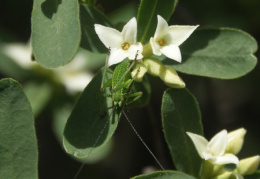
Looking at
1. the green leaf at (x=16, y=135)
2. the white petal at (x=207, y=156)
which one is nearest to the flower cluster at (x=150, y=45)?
the white petal at (x=207, y=156)

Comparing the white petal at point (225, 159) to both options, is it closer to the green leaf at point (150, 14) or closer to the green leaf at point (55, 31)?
the green leaf at point (150, 14)

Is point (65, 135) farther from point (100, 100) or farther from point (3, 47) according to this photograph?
point (3, 47)

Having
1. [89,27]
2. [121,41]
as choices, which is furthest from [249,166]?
[89,27]

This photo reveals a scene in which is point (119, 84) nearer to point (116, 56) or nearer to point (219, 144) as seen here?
point (116, 56)

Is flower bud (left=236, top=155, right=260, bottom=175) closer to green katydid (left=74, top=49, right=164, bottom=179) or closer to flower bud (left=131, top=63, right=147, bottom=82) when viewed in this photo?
green katydid (left=74, top=49, right=164, bottom=179)

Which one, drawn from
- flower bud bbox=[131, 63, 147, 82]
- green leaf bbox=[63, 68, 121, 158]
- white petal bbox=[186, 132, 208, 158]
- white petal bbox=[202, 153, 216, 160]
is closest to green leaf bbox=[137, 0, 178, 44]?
flower bud bbox=[131, 63, 147, 82]
